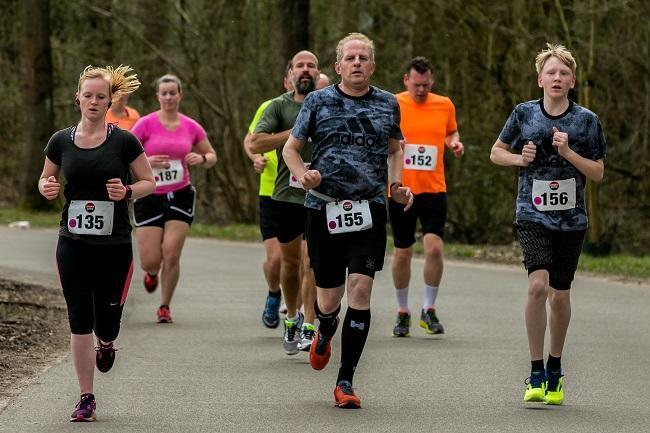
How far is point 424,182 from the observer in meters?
12.3

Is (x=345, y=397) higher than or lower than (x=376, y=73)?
lower

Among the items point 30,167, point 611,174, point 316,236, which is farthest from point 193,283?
point 30,167

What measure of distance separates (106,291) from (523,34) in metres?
16.4

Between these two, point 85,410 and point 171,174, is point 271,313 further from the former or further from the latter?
point 85,410

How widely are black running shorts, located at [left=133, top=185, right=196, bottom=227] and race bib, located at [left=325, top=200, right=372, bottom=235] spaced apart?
4292 millimetres

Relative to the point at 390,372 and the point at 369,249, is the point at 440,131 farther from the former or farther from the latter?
the point at 369,249

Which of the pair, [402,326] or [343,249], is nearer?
[343,249]

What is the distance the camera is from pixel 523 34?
23719mm

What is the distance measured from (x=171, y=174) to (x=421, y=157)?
2008 millimetres

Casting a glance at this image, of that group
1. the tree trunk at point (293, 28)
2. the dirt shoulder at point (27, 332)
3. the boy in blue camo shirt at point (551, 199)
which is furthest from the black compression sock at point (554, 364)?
the tree trunk at point (293, 28)

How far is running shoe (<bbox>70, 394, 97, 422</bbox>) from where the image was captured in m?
7.90

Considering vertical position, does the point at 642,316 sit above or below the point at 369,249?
below

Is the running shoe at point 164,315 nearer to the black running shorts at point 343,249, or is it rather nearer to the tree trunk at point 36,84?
the black running shorts at point 343,249

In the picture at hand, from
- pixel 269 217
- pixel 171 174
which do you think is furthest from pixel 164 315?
pixel 269 217
